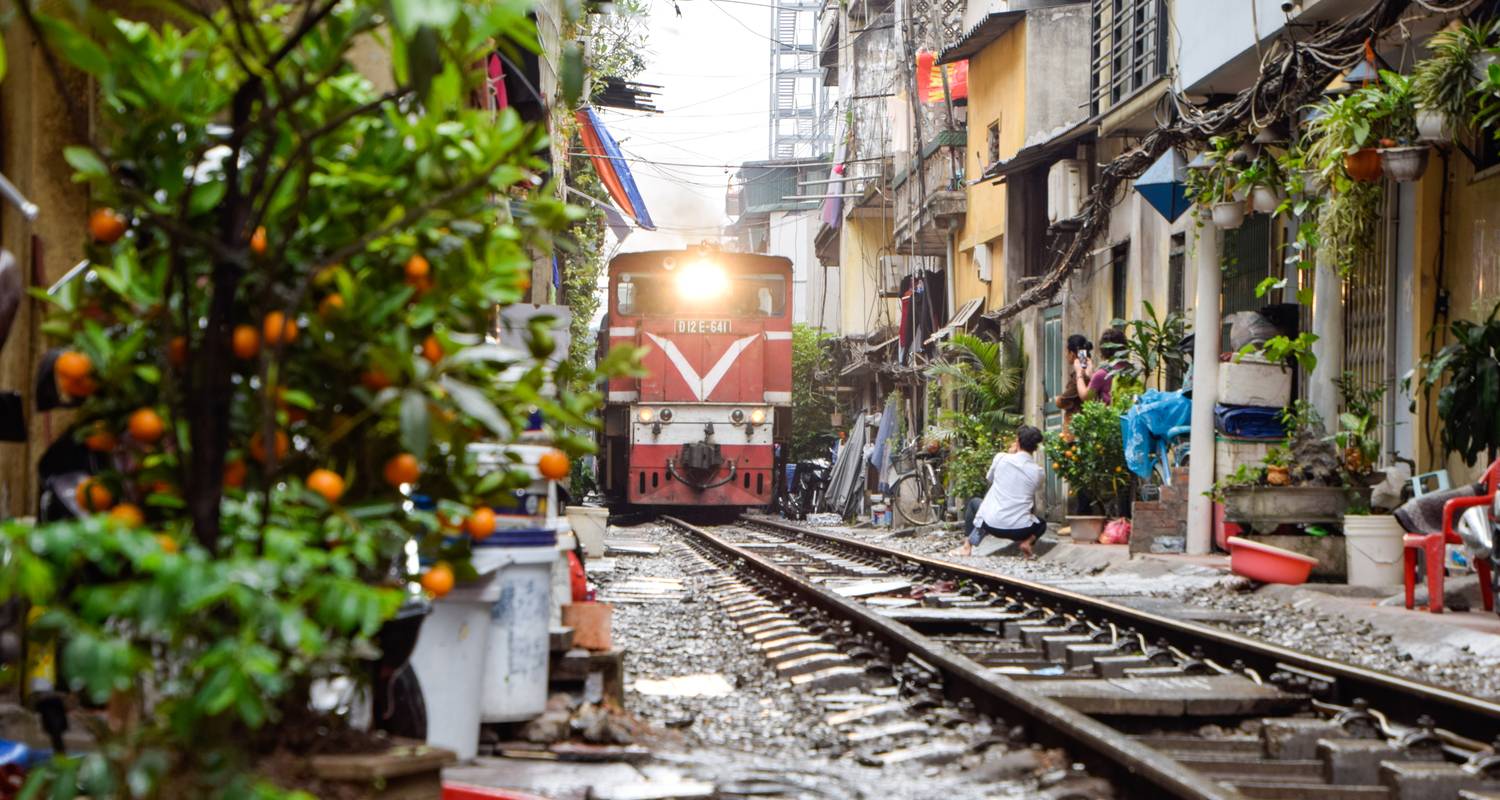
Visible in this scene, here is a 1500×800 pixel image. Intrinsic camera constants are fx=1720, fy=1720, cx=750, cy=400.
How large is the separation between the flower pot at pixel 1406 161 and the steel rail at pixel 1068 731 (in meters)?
4.53

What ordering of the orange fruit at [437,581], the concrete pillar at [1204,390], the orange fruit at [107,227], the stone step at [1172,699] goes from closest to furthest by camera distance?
1. the orange fruit at [107,227]
2. the orange fruit at [437,581]
3. the stone step at [1172,699]
4. the concrete pillar at [1204,390]

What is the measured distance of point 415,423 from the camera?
104 inches

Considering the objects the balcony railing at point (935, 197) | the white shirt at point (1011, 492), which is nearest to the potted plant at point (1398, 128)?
the white shirt at point (1011, 492)

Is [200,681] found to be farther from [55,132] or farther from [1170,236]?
[1170,236]

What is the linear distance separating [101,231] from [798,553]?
43.0 feet

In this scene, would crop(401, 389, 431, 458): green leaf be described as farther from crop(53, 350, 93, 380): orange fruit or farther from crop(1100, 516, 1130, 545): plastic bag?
crop(1100, 516, 1130, 545): plastic bag

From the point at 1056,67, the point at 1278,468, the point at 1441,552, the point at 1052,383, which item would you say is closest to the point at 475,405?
the point at 1441,552

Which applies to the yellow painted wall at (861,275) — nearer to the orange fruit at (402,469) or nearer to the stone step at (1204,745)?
the stone step at (1204,745)

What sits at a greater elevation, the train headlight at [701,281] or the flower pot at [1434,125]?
the train headlight at [701,281]

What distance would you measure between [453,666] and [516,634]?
1.49ft

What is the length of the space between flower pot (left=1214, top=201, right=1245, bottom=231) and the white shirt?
2744 mm

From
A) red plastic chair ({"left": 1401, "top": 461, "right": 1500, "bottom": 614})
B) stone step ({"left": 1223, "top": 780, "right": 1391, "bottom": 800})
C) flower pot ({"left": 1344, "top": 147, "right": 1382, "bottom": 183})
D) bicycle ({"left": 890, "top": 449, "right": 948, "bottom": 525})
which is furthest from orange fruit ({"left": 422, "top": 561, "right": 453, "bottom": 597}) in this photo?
bicycle ({"left": 890, "top": 449, "right": 948, "bottom": 525})

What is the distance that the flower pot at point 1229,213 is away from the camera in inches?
497

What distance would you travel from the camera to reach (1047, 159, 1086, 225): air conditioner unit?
840 inches
